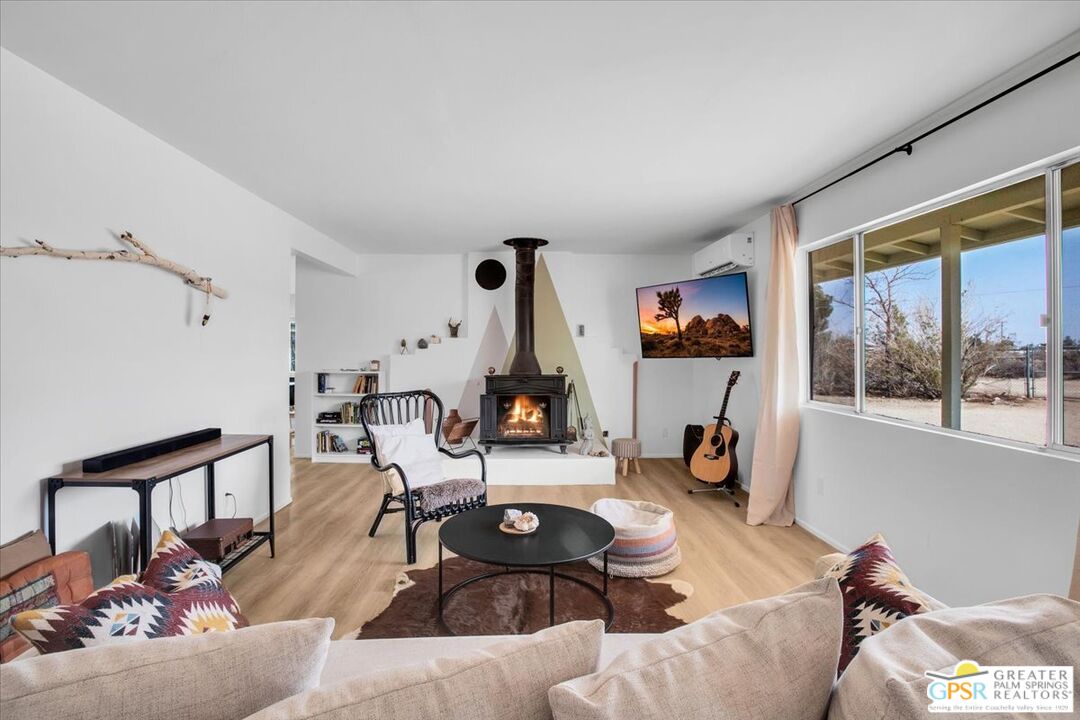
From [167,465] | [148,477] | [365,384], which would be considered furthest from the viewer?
[365,384]

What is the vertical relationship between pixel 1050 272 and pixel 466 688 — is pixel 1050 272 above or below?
above

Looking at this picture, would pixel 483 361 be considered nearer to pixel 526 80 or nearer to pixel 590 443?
pixel 590 443

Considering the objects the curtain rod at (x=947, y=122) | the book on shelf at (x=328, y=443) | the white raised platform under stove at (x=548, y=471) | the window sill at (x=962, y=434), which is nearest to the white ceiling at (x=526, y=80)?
the curtain rod at (x=947, y=122)

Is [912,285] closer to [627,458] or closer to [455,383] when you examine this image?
[627,458]

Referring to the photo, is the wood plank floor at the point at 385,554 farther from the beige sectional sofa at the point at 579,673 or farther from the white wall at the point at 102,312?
the beige sectional sofa at the point at 579,673

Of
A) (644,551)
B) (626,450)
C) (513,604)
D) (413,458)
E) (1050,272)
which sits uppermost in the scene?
(1050,272)

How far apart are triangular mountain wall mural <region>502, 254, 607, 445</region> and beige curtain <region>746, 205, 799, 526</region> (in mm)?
2375

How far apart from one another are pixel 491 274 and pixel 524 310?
748 millimetres

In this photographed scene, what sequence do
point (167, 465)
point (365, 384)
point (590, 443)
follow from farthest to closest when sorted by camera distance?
point (365, 384), point (590, 443), point (167, 465)

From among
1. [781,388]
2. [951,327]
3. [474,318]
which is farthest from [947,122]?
[474,318]

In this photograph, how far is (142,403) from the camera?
8.83 feet

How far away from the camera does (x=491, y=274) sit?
5969 mm

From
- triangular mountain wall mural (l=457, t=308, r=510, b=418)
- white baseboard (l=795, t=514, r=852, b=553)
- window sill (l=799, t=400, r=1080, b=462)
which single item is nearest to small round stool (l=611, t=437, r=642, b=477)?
triangular mountain wall mural (l=457, t=308, r=510, b=418)

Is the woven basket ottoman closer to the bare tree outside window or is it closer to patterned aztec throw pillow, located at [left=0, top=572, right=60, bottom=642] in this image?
patterned aztec throw pillow, located at [left=0, top=572, right=60, bottom=642]
